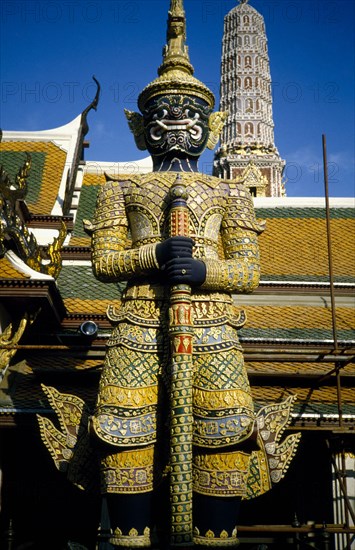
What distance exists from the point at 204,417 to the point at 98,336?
12.8 feet

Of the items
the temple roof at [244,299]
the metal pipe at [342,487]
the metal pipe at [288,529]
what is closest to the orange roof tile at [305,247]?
the temple roof at [244,299]

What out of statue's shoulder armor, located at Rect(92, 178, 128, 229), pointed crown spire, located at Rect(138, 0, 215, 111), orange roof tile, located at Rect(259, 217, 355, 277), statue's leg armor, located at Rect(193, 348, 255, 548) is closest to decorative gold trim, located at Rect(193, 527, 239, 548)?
statue's leg armor, located at Rect(193, 348, 255, 548)

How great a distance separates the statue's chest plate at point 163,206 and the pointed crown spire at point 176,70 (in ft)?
2.90

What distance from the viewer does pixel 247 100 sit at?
6022 centimetres

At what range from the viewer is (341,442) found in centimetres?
831

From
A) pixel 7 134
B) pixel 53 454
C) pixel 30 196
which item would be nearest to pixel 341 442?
pixel 53 454

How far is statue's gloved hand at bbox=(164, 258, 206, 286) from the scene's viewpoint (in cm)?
579

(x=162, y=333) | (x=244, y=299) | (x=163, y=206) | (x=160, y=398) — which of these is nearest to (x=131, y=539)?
(x=160, y=398)

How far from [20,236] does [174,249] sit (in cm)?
377

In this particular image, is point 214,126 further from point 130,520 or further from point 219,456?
point 130,520

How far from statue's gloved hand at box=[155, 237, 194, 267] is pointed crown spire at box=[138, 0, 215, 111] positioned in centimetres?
171

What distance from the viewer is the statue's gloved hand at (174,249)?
586 centimetres

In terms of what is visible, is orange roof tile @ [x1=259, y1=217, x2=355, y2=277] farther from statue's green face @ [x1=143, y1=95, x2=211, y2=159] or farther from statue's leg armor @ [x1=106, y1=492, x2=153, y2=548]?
statue's leg armor @ [x1=106, y1=492, x2=153, y2=548]

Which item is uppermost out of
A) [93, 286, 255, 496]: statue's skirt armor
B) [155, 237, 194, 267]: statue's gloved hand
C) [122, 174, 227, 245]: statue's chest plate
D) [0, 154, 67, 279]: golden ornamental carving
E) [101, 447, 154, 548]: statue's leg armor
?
[0, 154, 67, 279]: golden ornamental carving
